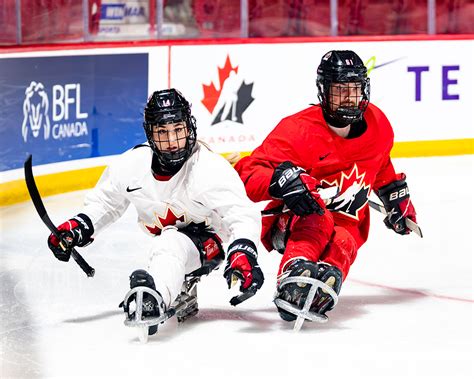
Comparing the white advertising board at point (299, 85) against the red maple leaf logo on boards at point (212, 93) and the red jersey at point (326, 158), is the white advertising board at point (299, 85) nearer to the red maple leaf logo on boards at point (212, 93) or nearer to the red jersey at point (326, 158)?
the red maple leaf logo on boards at point (212, 93)

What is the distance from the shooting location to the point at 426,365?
10.6 ft

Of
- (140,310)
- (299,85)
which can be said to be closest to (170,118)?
(140,310)

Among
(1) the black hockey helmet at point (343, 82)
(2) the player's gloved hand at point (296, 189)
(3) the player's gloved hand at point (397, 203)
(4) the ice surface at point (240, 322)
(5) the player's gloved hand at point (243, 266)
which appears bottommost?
(4) the ice surface at point (240, 322)

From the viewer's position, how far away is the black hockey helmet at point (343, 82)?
376 cm

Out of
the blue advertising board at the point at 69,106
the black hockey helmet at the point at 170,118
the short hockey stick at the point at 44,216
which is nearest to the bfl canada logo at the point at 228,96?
the blue advertising board at the point at 69,106

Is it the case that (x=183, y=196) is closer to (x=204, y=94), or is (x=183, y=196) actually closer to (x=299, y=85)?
(x=204, y=94)

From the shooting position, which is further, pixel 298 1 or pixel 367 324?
pixel 298 1

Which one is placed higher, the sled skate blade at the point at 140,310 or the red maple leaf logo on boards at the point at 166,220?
the red maple leaf logo on boards at the point at 166,220

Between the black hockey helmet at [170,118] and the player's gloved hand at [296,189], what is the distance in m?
0.31

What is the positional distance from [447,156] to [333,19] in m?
1.19

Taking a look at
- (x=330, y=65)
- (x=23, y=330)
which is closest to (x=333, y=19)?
(x=330, y=65)

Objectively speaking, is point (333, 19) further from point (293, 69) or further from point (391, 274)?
point (391, 274)

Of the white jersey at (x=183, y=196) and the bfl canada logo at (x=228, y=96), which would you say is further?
the bfl canada logo at (x=228, y=96)

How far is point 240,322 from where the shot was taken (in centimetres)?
370
